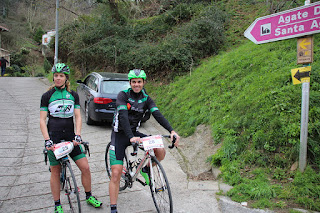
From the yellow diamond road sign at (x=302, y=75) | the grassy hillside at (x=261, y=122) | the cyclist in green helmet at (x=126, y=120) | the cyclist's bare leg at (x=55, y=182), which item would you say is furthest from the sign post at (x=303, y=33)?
the cyclist's bare leg at (x=55, y=182)

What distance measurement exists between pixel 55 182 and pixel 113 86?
4.98 metres

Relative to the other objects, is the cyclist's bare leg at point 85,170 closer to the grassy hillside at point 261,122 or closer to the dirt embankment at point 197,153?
the dirt embankment at point 197,153

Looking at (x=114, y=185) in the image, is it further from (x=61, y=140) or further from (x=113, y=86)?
(x=113, y=86)

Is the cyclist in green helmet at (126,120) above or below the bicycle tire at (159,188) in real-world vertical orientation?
above

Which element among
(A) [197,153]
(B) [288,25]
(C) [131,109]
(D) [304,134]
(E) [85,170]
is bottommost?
(A) [197,153]

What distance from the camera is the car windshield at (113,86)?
8.16 metres

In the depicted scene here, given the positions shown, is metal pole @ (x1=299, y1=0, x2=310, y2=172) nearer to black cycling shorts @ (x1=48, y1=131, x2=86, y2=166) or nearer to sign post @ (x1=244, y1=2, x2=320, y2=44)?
sign post @ (x1=244, y1=2, x2=320, y2=44)

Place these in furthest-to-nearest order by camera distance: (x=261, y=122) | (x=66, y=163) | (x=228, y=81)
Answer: (x=228, y=81), (x=261, y=122), (x=66, y=163)

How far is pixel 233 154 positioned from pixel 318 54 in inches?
131

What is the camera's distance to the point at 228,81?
7797 mm

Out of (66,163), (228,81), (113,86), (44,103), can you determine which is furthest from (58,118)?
(228,81)

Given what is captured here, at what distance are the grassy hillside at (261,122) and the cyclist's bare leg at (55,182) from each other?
8.50ft

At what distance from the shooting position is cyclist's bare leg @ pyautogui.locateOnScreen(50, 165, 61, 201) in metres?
3.56

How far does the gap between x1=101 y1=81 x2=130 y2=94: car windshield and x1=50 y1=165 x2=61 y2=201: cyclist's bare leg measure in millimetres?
4689
